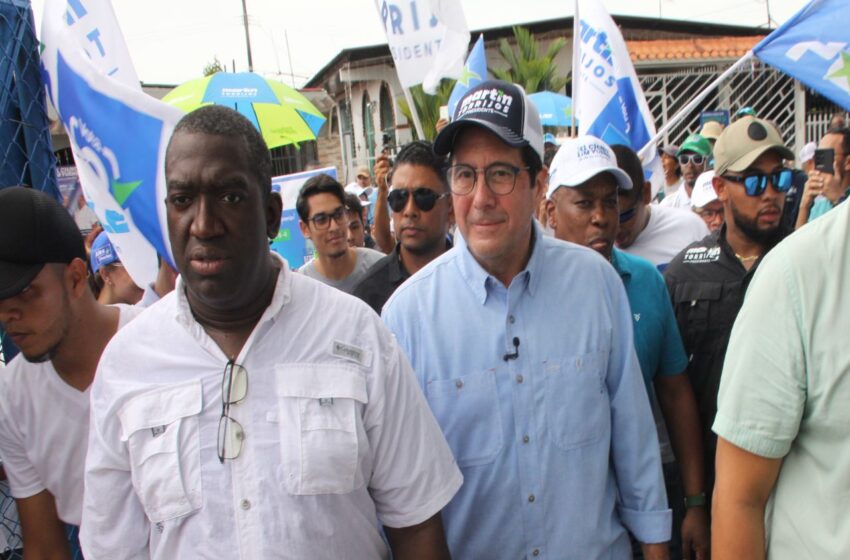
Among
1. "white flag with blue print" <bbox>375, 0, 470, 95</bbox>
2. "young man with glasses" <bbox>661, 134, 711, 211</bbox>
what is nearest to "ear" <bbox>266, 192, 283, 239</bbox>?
"white flag with blue print" <bbox>375, 0, 470, 95</bbox>

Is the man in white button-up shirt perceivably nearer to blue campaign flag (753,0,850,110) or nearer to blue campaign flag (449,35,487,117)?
blue campaign flag (753,0,850,110)

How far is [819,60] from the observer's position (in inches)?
145

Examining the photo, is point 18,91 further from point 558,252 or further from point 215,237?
point 558,252

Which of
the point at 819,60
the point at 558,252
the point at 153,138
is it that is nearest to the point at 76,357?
the point at 153,138

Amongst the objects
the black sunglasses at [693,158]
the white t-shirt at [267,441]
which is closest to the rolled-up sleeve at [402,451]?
the white t-shirt at [267,441]

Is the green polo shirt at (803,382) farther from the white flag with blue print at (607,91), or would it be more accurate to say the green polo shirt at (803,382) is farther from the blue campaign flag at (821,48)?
the white flag with blue print at (607,91)

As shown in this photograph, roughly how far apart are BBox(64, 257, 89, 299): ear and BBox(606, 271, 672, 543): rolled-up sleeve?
65.5 inches

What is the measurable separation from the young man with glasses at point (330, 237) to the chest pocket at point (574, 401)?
2278 mm

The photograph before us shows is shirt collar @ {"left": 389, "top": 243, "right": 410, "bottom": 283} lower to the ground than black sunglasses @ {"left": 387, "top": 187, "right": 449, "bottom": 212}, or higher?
lower

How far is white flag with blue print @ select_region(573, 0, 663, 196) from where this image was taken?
5.30 metres

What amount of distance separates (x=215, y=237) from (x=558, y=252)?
1.10m

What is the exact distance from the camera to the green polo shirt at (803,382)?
1.45 m

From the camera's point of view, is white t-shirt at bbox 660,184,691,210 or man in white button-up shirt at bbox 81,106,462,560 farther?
white t-shirt at bbox 660,184,691,210

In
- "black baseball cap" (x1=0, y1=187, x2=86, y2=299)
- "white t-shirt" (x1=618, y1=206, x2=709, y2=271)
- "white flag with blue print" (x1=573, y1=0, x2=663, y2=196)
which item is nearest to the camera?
"black baseball cap" (x1=0, y1=187, x2=86, y2=299)
